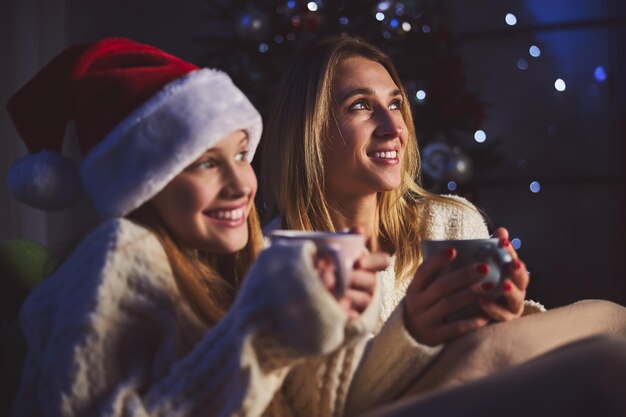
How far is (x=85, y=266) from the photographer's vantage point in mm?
1081

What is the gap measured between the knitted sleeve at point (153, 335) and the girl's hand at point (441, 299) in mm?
266

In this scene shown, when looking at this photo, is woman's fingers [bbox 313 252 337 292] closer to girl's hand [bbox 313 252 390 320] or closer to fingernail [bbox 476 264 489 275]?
girl's hand [bbox 313 252 390 320]

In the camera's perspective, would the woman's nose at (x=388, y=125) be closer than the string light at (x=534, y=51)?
Yes

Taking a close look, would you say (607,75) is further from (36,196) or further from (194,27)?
(36,196)

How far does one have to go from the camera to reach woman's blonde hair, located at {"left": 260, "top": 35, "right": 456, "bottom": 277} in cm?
211

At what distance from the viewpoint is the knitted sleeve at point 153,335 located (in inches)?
37.6

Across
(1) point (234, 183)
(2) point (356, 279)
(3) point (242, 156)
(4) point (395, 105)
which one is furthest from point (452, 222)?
(2) point (356, 279)

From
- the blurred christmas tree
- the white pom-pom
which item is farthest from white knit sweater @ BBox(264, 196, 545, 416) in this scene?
the blurred christmas tree

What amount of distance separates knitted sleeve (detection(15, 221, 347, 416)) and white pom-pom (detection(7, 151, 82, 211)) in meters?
0.14

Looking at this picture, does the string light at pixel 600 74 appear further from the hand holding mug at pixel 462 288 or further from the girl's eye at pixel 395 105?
the hand holding mug at pixel 462 288

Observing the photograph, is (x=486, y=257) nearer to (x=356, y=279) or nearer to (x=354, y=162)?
(x=356, y=279)

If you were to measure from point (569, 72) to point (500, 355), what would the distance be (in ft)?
12.3

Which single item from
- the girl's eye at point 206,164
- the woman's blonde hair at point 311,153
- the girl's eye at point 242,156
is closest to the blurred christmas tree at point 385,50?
the woman's blonde hair at point 311,153

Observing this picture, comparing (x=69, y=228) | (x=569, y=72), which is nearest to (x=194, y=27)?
(x=69, y=228)
